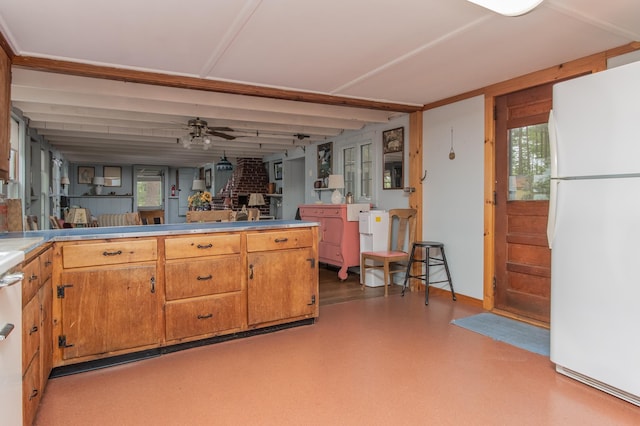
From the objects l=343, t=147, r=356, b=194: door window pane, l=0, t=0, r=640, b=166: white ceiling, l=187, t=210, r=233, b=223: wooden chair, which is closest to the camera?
l=0, t=0, r=640, b=166: white ceiling

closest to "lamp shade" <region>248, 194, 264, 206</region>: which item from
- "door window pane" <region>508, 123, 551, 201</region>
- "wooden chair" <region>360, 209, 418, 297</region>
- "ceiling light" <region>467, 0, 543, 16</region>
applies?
"wooden chair" <region>360, 209, 418, 297</region>

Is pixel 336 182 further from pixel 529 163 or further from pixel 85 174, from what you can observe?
pixel 85 174

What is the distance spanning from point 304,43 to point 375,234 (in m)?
2.77

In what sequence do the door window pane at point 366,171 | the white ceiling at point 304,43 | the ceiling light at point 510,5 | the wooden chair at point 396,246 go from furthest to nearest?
the door window pane at point 366,171 < the wooden chair at point 396,246 < the white ceiling at point 304,43 < the ceiling light at point 510,5

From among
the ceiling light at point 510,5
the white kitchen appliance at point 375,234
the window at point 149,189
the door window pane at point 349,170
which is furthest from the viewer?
the window at point 149,189

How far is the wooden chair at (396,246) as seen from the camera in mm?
4480

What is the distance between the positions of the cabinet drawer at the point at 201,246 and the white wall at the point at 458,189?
245cm

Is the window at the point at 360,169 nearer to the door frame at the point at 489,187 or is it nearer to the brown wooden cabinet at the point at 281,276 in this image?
the door frame at the point at 489,187

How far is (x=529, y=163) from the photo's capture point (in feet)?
11.3

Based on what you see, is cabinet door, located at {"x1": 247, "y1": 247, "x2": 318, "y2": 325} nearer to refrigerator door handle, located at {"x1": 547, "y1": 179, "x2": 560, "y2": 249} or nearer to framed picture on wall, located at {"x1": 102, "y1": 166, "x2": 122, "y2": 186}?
refrigerator door handle, located at {"x1": 547, "y1": 179, "x2": 560, "y2": 249}

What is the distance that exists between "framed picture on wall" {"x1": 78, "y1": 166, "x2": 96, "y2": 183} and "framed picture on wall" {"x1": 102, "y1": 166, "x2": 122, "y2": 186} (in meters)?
0.33

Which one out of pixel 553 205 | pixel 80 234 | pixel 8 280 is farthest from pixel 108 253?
pixel 553 205

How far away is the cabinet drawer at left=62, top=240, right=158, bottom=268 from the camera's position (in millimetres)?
2420

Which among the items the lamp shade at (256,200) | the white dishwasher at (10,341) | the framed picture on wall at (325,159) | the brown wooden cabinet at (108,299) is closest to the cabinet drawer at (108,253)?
the brown wooden cabinet at (108,299)
